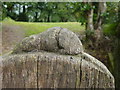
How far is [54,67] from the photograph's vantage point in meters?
0.89

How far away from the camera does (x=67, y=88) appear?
35.9 inches

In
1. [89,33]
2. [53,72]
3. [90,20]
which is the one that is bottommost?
[89,33]

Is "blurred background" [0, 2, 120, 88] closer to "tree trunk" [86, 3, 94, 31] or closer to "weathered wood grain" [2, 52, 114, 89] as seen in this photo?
"tree trunk" [86, 3, 94, 31]

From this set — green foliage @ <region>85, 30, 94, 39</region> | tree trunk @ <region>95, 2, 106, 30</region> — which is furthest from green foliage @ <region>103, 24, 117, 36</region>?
green foliage @ <region>85, 30, 94, 39</region>

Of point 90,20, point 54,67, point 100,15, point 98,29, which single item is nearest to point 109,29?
point 98,29

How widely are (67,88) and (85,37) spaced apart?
3.11m

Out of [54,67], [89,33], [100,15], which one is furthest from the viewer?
[100,15]

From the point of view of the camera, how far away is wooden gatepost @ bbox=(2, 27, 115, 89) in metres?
0.89

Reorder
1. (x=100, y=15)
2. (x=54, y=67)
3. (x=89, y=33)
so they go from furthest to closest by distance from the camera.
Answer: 1. (x=100, y=15)
2. (x=89, y=33)
3. (x=54, y=67)

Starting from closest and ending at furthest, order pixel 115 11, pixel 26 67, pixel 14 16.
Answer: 1. pixel 26 67
2. pixel 14 16
3. pixel 115 11

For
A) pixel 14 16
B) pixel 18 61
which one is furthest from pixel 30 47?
pixel 14 16

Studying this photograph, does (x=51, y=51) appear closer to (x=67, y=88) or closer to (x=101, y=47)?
(x=67, y=88)

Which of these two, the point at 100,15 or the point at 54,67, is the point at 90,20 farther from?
the point at 54,67

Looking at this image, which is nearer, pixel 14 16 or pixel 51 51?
pixel 51 51
